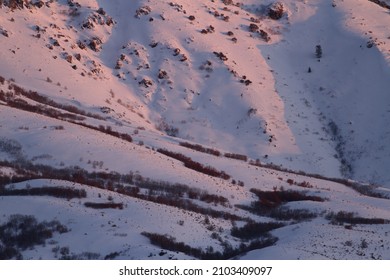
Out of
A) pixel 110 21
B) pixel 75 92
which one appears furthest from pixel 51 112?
pixel 110 21

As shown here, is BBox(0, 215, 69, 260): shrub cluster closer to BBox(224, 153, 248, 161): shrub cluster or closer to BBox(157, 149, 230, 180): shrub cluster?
BBox(157, 149, 230, 180): shrub cluster

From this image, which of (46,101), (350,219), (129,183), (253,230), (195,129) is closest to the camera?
(253,230)

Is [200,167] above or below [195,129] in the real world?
above

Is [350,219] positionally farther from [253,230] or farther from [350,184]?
[350,184]

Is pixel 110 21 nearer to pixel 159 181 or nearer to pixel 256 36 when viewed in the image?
pixel 256 36

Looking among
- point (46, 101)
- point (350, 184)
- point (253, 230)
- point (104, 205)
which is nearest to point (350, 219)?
point (253, 230)

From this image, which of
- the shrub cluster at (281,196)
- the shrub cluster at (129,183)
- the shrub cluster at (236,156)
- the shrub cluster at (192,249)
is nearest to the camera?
the shrub cluster at (192,249)

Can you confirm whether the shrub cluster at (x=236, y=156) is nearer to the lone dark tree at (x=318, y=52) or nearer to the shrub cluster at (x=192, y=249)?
the shrub cluster at (x=192, y=249)

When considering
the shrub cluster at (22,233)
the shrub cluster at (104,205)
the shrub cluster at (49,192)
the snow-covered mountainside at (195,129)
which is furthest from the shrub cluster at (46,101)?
the shrub cluster at (22,233)
